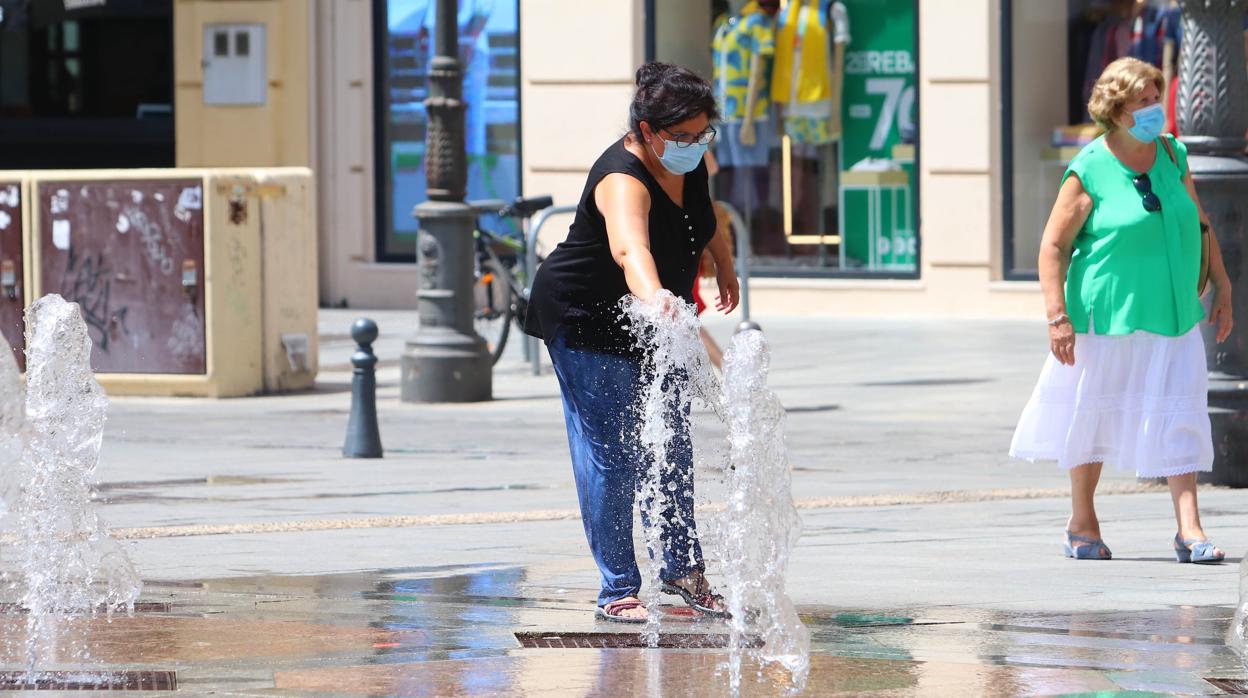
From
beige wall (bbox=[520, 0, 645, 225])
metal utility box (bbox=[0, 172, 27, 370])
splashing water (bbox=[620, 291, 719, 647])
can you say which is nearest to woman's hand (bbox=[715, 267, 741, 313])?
splashing water (bbox=[620, 291, 719, 647])

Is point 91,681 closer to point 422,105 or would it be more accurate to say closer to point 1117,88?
point 1117,88

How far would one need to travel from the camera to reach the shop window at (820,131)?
19.5 m

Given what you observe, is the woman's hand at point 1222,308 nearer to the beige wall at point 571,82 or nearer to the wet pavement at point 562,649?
the wet pavement at point 562,649

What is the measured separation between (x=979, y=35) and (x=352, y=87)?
230 inches

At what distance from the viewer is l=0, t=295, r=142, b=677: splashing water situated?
6.98m

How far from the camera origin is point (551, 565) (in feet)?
26.2

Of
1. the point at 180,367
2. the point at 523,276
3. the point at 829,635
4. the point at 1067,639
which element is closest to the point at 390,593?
the point at 829,635

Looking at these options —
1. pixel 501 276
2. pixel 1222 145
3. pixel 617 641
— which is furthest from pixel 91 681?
pixel 501 276

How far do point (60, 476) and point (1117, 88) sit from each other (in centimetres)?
373

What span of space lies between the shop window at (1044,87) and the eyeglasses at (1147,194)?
10871 mm

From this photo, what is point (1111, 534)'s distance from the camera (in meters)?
8.75

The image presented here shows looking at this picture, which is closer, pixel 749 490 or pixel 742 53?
pixel 749 490

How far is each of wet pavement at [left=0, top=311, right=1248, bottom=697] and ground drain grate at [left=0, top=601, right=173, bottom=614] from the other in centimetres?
4

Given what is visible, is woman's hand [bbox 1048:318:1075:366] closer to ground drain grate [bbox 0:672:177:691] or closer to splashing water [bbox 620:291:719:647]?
splashing water [bbox 620:291:719:647]
